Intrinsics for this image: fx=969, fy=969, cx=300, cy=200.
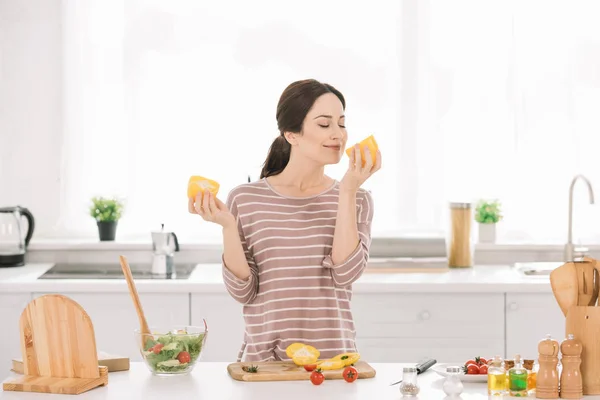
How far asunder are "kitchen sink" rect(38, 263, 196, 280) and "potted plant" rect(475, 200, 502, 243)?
131 cm

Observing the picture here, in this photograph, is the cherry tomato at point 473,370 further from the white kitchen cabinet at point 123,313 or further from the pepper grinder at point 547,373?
the white kitchen cabinet at point 123,313

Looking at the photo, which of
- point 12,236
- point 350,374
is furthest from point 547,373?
point 12,236

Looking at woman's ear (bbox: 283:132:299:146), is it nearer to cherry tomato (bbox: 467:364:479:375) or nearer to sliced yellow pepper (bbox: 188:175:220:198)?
sliced yellow pepper (bbox: 188:175:220:198)

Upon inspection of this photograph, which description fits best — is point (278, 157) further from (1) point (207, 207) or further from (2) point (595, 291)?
(2) point (595, 291)

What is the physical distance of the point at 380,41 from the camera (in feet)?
14.7

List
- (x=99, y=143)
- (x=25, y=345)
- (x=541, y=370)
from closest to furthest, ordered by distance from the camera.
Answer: (x=541, y=370) → (x=25, y=345) → (x=99, y=143)

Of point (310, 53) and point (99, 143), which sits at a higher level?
point (310, 53)

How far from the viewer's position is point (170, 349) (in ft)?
7.65

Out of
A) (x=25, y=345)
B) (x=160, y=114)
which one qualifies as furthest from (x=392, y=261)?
(x=25, y=345)

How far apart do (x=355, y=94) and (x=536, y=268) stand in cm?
114

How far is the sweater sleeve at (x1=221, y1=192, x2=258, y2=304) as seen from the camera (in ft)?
8.45

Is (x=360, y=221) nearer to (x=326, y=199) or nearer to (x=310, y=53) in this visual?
(x=326, y=199)

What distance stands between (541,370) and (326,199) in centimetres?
84

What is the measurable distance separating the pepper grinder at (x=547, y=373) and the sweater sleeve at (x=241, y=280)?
32.4 inches
